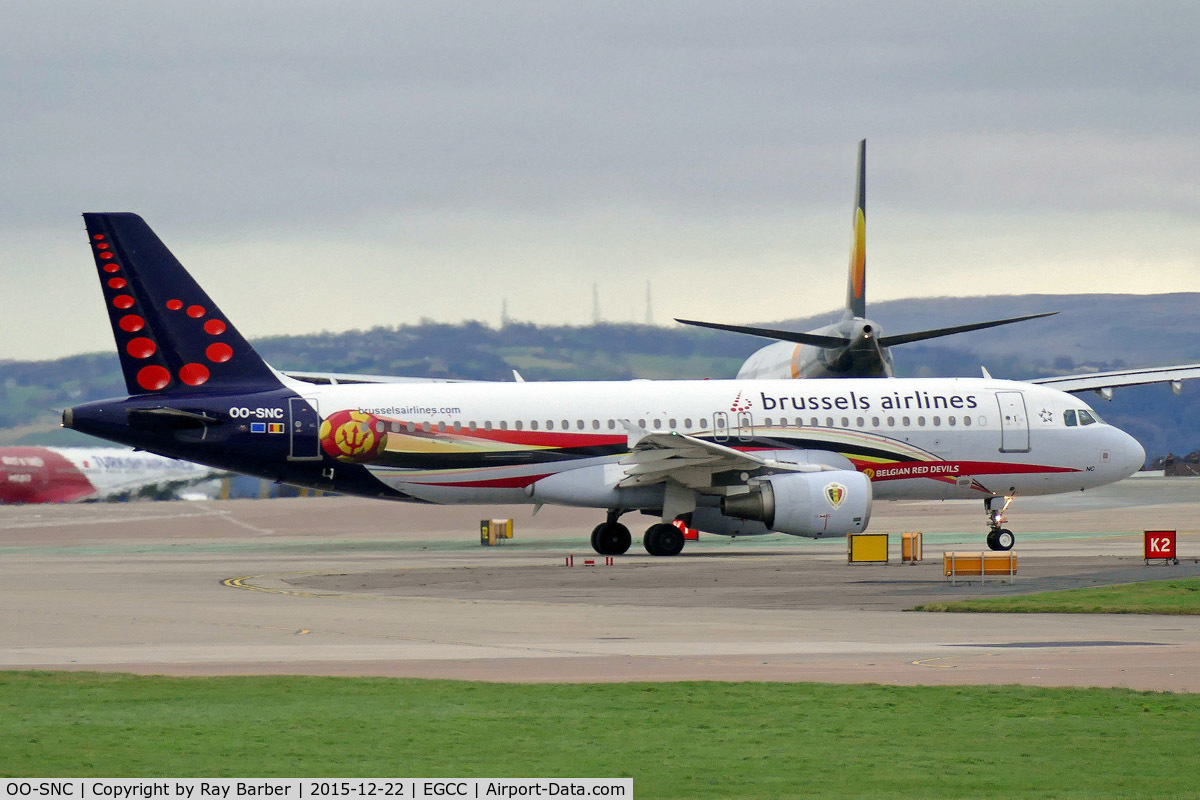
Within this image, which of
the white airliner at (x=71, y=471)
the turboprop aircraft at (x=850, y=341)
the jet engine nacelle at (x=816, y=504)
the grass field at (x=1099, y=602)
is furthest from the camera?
the white airliner at (x=71, y=471)

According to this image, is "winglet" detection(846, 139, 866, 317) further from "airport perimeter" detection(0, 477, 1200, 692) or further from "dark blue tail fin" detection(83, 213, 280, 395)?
"dark blue tail fin" detection(83, 213, 280, 395)

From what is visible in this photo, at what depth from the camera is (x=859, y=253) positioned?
69875 millimetres

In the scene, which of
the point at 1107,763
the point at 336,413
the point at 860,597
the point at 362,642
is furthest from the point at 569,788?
the point at 336,413

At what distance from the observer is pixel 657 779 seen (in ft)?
33.6

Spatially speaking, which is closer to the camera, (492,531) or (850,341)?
(492,531)

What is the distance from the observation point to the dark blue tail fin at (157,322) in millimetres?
38688

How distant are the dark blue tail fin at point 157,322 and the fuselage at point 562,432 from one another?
616 millimetres

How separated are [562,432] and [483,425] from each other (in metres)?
1.93

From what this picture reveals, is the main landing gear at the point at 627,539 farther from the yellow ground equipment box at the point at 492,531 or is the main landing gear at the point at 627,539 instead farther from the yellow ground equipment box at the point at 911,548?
the yellow ground equipment box at the point at 911,548

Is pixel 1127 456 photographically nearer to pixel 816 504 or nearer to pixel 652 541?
pixel 816 504

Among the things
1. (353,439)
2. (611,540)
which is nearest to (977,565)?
(611,540)

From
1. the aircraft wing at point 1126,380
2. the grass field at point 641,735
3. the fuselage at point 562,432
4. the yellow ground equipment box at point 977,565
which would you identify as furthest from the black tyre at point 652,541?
the aircraft wing at point 1126,380

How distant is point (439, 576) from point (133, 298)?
1322 centimetres

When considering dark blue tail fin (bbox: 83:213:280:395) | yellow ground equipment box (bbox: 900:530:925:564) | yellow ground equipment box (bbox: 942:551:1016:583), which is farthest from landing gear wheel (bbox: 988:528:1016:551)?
dark blue tail fin (bbox: 83:213:280:395)
